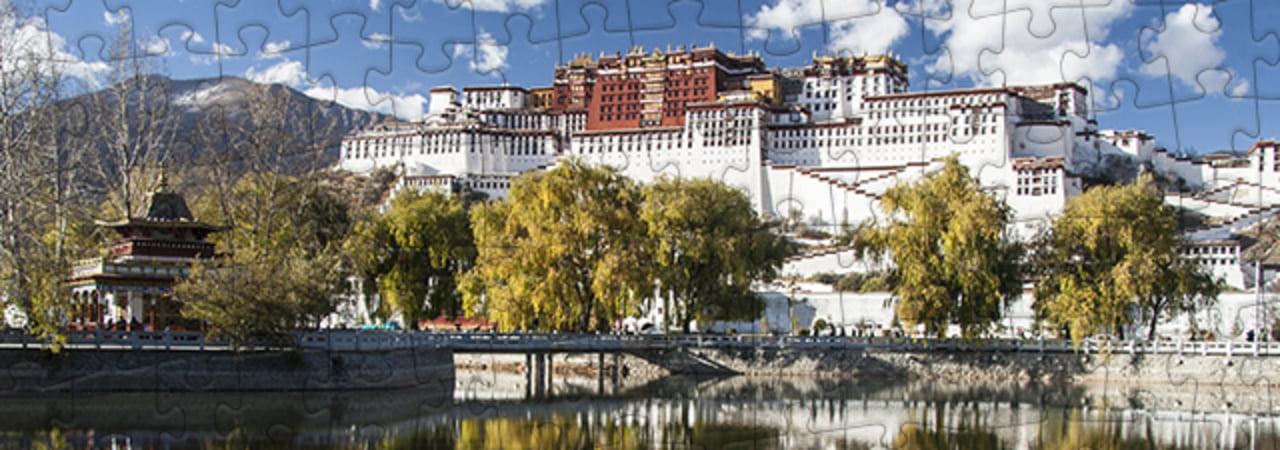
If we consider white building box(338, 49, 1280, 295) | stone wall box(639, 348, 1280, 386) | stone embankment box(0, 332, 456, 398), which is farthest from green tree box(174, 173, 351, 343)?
white building box(338, 49, 1280, 295)

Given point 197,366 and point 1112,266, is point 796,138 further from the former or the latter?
point 197,366

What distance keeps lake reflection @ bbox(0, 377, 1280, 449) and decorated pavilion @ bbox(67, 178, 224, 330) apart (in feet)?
10.7

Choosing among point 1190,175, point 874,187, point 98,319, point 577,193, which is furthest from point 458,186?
point 98,319

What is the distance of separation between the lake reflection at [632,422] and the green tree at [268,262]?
1669mm

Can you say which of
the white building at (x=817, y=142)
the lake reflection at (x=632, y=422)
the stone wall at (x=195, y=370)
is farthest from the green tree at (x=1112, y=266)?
the white building at (x=817, y=142)

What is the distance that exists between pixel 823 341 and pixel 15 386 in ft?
68.6

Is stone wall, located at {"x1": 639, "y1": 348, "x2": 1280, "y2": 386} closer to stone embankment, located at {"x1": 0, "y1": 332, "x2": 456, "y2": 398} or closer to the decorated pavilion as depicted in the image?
stone embankment, located at {"x1": 0, "y1": 332, "x2": 456, "y2": 398}

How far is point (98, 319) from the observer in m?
26.9

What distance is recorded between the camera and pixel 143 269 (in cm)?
2739

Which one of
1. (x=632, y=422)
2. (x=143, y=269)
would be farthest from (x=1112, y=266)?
(x=143, y=269)

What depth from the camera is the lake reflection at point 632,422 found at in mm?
20406

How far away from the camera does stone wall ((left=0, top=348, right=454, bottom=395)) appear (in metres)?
24.7

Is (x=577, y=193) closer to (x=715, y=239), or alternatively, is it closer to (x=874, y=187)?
(x=715, y=239)

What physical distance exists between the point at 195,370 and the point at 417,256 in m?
13.2
